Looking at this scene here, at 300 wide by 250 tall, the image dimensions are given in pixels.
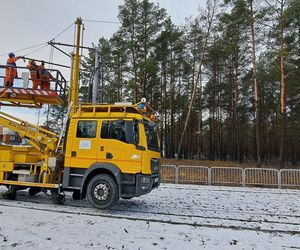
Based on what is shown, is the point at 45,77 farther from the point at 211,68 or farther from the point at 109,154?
the point at 211,68

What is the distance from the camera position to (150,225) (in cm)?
695

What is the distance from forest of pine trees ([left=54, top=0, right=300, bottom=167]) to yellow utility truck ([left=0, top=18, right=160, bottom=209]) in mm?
10308

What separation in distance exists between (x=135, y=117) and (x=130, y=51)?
2279 centimetres

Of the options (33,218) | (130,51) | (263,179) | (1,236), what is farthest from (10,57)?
(130,51)

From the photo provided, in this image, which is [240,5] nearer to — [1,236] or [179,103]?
[179,103]

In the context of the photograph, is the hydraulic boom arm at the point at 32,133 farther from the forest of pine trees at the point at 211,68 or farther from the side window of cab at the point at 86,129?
the forest of pine trees at the point at 211,68

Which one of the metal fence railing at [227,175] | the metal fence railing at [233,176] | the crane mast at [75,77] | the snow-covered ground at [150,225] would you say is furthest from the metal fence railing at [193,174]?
the crane mast at [75,77]

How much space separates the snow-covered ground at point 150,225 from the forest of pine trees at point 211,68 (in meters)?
12.1

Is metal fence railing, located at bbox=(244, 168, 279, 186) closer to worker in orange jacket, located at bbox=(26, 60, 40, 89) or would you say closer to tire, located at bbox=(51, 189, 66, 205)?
tire, located at bbox=(51, 189, 66, 205)

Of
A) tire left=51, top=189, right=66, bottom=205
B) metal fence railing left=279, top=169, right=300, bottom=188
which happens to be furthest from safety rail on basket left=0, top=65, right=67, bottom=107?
metal fence railing left=279, top=169, right=300, bottom=188

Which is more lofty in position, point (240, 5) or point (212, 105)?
point (240, 5)

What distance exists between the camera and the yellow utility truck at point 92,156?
324 inches

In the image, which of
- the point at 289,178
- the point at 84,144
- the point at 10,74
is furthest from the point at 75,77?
the point at 289,178

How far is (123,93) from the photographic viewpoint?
1364 inches
